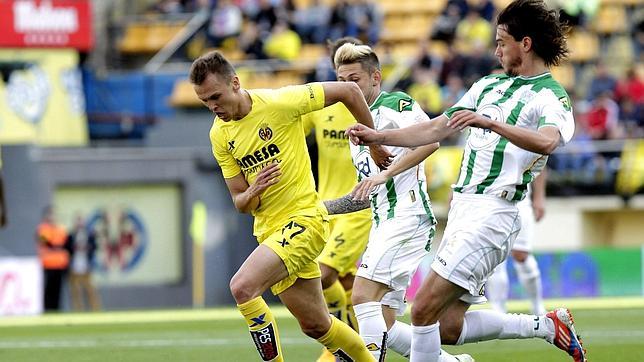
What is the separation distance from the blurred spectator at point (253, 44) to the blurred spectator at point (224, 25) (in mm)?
493

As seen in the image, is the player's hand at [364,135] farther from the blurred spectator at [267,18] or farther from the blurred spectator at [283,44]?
the blurred spectator at [267,18]

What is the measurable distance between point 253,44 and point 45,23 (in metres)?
4.22

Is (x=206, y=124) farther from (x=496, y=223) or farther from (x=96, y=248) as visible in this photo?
(x=496, y=223)

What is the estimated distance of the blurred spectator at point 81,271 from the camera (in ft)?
82.5

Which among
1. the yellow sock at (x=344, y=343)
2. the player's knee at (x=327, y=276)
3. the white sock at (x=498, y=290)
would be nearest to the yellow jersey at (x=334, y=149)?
the player's knee at (x=327, y=276)

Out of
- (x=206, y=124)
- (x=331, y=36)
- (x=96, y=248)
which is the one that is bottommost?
(x=96, y=248)

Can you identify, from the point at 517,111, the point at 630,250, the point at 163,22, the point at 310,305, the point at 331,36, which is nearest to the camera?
the point at 517,111

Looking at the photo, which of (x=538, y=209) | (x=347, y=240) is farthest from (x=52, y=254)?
(x=347, y=240)

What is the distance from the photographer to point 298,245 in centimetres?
823

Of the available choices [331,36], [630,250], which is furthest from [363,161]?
[331,36]

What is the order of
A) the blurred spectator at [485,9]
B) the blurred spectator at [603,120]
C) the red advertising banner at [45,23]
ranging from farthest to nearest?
1. the blurred spectator at [485,9]
2. the red advertising banner at [45,23]
3. the blurred spectator at [603,120]

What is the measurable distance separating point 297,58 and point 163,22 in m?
4.22

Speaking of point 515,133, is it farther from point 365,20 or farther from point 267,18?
point 267,18

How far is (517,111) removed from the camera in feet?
25.2
